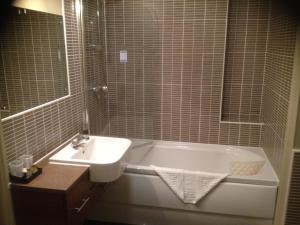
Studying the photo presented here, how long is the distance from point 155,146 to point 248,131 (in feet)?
3.33

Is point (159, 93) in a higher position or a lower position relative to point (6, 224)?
higher

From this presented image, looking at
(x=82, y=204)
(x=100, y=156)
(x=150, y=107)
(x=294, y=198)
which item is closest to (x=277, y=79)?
(x=294, y=198)

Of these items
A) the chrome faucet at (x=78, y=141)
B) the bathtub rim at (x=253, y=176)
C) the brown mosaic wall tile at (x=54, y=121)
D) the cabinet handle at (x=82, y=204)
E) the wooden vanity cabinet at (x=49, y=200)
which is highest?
the brown mosaic wall tile at (x=54, y=121)

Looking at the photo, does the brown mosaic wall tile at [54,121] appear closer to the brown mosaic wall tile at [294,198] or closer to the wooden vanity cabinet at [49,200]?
the wooden vanity cabinet at [49,200]

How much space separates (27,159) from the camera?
65.5 inches

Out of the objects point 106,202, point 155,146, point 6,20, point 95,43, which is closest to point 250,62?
point 155,146

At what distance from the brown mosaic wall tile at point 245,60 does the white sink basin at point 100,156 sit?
4.44 feet

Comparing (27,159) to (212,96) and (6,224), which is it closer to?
(6,224)

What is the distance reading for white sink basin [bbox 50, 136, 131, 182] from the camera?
184cm

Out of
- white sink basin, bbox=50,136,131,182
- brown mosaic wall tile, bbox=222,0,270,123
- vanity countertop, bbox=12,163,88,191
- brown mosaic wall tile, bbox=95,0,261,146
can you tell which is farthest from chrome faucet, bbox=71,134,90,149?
brown mosaic wall tile, bbox=222,0,270,123

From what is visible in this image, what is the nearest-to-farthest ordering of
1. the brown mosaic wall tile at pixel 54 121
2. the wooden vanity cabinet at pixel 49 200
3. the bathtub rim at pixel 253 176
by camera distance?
1. the wooden vanity cabinet at pixel 49 200
2. the brown mosaic wall tile at pixel 54 121
3. the bathtub rim at pixel 253 176

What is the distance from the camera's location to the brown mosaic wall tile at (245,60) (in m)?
2.73

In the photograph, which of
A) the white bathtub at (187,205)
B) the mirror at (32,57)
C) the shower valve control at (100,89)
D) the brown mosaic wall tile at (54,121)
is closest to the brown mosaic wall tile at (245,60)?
the white bathtub at (187,205)

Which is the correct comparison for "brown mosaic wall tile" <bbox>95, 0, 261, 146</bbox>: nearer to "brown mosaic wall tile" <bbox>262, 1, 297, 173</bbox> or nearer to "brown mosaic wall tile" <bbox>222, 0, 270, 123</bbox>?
"brown mosaic wall tile" <bbox>222, 0, 270, 123</bbox>
